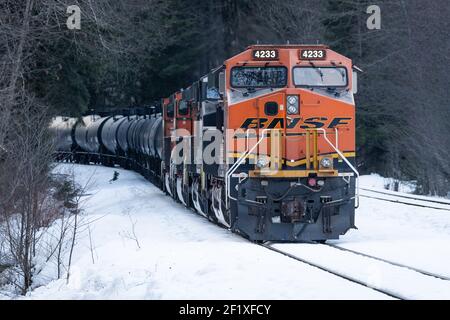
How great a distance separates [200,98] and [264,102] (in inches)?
138

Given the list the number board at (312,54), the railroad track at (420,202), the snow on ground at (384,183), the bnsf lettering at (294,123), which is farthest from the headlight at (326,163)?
the snow on ground at (384,183)

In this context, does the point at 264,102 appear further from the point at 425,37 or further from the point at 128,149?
the point at 128,149

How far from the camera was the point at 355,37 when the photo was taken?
4578cm

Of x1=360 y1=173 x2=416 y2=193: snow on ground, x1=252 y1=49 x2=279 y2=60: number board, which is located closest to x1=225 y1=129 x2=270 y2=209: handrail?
x1=252 y1=49 x2=279 y2=60: number board

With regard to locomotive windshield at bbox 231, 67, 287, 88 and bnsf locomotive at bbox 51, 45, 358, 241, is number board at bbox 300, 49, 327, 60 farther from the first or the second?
locomotive windshield at bbox 231, 67, 287, 88

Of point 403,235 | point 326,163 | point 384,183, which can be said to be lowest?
point 403,235

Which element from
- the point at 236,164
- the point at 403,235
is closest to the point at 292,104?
the point at 236,164

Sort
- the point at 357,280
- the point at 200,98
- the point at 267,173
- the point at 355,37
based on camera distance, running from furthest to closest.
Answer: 1. the point at 355,37
2. the point at 200,98
3. the point at 267,173
4. the point at 357,280

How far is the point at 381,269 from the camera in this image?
11953 millimetres

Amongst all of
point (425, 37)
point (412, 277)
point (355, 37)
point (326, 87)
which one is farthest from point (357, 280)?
point (355, 37)

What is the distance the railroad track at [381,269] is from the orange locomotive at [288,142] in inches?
37.3

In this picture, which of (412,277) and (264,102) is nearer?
(412,277)

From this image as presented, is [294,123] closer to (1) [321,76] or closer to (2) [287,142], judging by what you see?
(2) [287,142]

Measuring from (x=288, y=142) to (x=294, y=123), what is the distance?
385 mm
